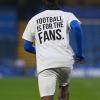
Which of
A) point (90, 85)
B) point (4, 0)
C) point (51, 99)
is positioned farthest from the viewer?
point (4, 0)

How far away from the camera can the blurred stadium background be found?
17.3 metres

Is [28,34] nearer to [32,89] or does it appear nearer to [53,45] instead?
[53,45]

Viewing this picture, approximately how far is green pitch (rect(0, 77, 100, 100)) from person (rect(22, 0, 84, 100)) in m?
5.35

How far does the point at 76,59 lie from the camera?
992 centimetres

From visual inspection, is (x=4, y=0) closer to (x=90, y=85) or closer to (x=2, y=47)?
(x=2, y=47)

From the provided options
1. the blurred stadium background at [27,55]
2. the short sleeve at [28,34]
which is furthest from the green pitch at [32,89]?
the short sleeve at [28,34]

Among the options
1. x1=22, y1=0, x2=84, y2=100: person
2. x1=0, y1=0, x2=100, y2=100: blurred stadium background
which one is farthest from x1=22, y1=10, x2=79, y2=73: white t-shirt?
x1=0, y1=0, x2=100, y2=100: blurred stadium background

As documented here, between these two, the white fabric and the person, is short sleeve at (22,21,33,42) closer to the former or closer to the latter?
the person

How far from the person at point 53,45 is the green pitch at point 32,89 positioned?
5.35 m

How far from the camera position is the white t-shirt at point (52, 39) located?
9773 millimetres

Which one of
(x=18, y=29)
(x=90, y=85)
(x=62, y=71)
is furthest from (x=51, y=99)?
(x=18, y=29)

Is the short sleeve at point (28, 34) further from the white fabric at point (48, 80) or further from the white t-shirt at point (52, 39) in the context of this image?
the white fabric at point (48, 80)

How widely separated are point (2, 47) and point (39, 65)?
1438 cm

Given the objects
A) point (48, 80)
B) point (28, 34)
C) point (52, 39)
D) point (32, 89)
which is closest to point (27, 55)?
point (32, 89)
